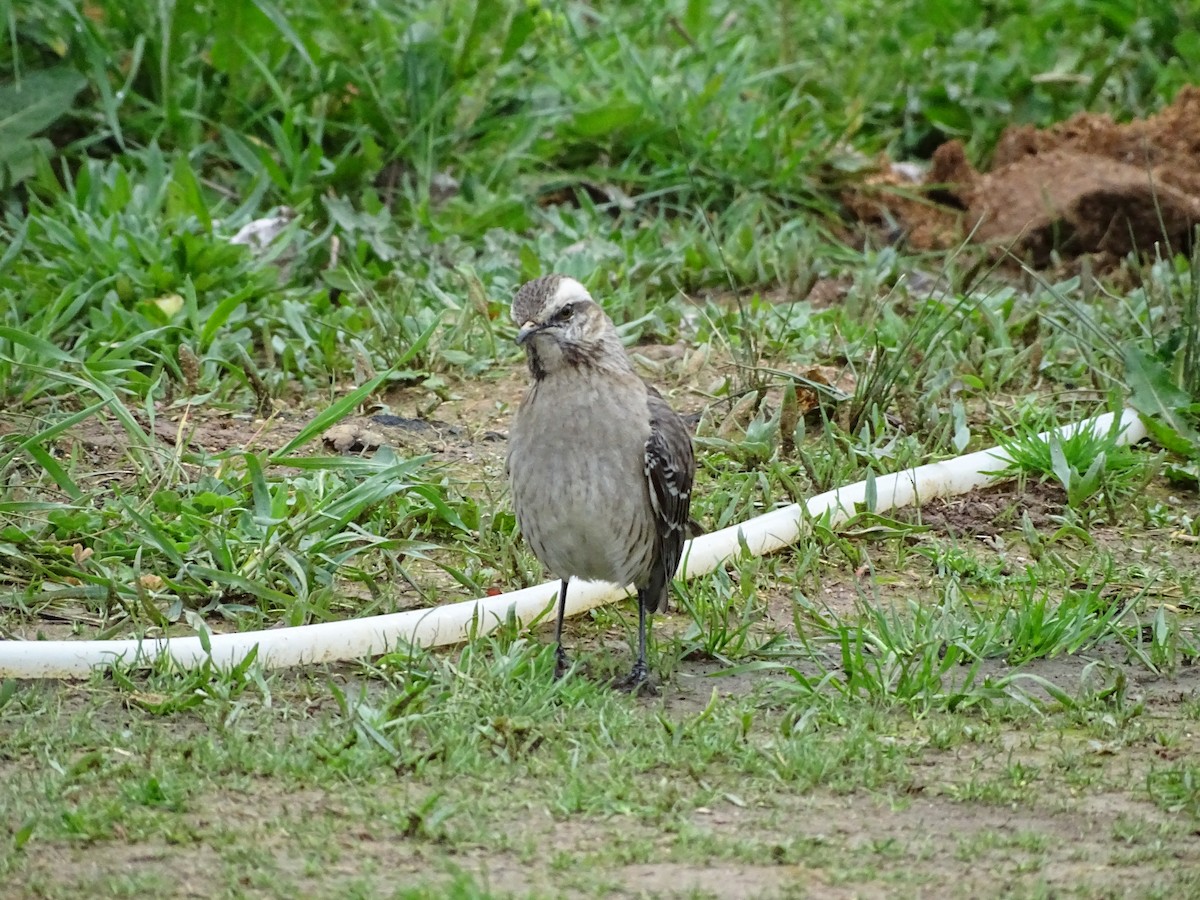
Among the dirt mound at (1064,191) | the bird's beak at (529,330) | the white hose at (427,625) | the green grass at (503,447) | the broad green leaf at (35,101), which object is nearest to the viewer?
the green grass at (503,447)

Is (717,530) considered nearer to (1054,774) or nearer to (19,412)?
(1054,774)

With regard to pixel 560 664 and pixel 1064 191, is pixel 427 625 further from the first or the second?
pixel 1064 191

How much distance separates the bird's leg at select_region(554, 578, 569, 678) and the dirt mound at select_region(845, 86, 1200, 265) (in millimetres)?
3738

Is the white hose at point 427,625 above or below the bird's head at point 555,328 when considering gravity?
below

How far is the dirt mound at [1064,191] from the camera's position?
340 inches

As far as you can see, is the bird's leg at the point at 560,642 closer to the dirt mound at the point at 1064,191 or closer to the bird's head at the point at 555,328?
the bird's head at the point at 555,328

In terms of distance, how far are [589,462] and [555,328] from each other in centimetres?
42

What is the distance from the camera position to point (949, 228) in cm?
902

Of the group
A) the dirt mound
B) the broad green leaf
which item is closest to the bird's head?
the dirt mound

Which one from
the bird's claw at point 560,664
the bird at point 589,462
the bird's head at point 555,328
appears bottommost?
the bird's claw at point 560,664

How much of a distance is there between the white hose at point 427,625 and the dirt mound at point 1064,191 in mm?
2517

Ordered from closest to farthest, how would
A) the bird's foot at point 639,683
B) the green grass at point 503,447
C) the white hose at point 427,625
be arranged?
the green grass at point 503,447
the white hose at point 427,625
the bird's foot at point 639,683

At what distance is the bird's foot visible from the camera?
5.02 m

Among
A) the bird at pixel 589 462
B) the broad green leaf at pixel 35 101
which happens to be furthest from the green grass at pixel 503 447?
the bird at pixel 589 462
